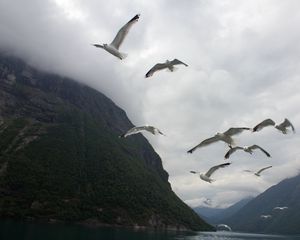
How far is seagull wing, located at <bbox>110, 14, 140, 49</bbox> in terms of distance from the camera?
23.8 metres

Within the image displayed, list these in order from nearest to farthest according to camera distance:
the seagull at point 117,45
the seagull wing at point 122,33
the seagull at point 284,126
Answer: the seagull wing at point 122,33 < the seagull at point 117,45 < the seagull at point 284,126

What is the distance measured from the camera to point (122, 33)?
87.6ft

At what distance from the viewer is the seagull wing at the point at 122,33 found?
23763mm

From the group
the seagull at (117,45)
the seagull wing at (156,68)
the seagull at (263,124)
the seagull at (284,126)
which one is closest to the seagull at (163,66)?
the seagull wing at (156,68)

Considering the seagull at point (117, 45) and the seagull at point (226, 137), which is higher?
the seagull at point (117, 45)

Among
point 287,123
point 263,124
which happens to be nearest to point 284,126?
point 287,123

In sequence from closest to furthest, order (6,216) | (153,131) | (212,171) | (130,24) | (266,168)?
1. (130,24)
2. (153,131)
3. (212,171)
4. (266,168)
5. (6,216)

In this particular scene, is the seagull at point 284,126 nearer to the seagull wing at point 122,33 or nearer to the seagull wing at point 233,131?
the seagull wing at point 233,131

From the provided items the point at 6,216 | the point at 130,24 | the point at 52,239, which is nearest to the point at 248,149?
the point at 130,24

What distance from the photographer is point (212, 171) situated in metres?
39.0

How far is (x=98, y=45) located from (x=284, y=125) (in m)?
15.2

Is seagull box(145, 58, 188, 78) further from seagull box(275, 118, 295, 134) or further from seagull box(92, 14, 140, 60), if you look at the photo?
seagull box(275, 118, 295, 134)

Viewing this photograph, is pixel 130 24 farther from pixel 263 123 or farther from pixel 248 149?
pixel 248 149

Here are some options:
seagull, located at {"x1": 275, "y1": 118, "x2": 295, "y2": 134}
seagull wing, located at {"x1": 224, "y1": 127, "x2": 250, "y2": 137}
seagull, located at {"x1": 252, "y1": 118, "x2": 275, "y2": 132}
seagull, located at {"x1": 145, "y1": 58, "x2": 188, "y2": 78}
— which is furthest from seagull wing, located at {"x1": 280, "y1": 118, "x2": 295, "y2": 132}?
seagull, located at {"x1": 145, "y1": 58, "x2": 188, "y2": 78}
